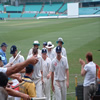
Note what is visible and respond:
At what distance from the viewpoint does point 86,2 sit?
Answer: 9350cm

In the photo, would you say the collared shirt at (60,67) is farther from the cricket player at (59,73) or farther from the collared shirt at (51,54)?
the collared shirt at (51,54)

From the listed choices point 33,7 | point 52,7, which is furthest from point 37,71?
point 33,7

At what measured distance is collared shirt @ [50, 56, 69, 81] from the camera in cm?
866

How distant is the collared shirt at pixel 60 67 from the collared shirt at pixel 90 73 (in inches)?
46.1

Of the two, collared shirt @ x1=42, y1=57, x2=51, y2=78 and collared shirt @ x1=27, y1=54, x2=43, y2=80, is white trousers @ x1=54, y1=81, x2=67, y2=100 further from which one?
collared shirt @ x1=42, y1=57, x2=51, y2=78

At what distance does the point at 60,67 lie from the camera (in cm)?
868

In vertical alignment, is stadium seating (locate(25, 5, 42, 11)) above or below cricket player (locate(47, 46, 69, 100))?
above

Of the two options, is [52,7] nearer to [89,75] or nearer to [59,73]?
[59,73]

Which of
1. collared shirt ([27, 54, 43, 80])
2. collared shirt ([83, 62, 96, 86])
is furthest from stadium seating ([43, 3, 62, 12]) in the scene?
collared shirt ([83, 62, 96, 86])

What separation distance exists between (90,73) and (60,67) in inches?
52.7

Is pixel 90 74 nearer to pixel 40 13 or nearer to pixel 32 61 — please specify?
pixel 32 61

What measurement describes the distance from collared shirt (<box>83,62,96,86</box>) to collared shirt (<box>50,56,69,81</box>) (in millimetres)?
1171

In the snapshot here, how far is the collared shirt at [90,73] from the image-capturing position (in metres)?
7.56

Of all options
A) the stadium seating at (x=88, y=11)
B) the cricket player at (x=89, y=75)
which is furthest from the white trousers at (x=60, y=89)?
the stadium seating at (x=88, y=11)
